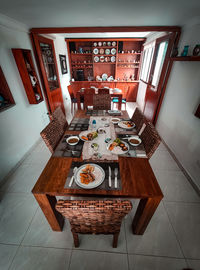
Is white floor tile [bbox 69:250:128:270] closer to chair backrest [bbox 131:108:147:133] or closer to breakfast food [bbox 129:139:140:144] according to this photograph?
breakfast food [bbox 129:139:140:144]

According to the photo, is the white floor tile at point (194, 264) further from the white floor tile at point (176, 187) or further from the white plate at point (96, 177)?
the white plate at point (96, 177)

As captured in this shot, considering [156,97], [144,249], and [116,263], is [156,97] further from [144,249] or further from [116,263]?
[116,263]

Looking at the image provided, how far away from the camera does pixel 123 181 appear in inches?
36.7

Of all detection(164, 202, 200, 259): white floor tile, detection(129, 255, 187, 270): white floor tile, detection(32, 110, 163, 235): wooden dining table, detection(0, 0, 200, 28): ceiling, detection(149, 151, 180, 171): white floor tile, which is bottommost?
detection(129, 255, 187, 270): white floor tile

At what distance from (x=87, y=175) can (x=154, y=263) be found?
1020 mm

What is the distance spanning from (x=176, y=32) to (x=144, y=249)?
327 cm

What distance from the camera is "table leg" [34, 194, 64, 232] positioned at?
0.92 m

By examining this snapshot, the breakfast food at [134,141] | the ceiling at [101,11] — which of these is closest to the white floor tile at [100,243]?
the breakfast food at [134,141]

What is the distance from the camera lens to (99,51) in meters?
4.54

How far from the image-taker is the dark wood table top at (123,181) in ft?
2.81

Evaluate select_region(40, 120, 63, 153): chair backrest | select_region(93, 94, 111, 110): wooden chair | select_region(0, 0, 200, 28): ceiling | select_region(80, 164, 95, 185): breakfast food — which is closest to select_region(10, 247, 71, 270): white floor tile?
select_region(80, 164, 95, 185): breakfast food

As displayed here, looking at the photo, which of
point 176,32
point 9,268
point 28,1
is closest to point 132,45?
point 176,32

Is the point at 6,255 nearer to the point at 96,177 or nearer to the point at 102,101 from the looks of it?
the point at 96,177

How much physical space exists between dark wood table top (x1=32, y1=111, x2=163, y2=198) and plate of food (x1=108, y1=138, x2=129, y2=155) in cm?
8
